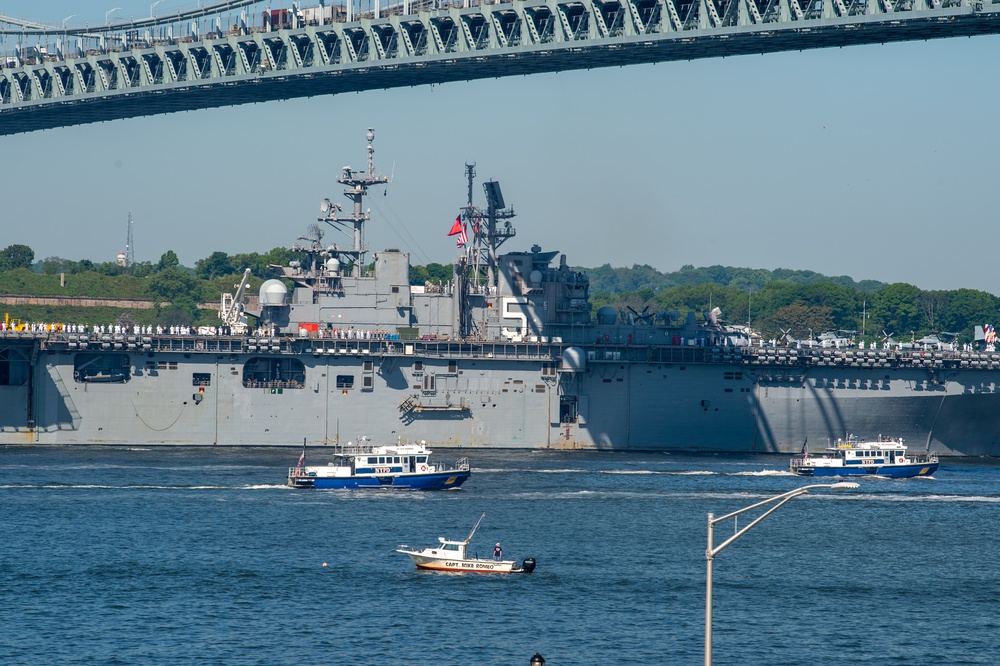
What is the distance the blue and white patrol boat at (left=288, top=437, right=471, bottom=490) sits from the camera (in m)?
54.9

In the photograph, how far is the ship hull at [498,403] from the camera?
217 feet

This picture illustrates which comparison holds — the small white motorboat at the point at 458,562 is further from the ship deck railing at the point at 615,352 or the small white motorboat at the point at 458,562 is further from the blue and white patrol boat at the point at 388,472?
the ship deck railing at the point at 615,352

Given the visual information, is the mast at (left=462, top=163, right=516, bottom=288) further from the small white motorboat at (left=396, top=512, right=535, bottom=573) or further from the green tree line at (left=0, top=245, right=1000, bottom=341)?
the green tree line at (left=0, top=245, right=1000, bottom=341)

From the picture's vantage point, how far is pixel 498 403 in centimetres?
6738

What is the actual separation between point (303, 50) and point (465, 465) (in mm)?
20565

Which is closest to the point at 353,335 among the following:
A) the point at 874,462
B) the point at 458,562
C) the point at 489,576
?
the point at 874,462

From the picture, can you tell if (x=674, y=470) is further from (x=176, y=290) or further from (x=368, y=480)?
(x=176, y=290)

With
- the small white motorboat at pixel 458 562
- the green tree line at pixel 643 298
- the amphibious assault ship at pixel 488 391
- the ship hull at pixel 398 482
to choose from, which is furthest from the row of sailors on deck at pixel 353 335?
the green tree line at pixel 643 298

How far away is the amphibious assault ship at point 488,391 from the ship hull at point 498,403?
67mm

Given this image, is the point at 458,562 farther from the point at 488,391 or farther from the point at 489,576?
the point at 488,391

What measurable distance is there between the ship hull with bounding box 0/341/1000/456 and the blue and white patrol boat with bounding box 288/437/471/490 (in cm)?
1030

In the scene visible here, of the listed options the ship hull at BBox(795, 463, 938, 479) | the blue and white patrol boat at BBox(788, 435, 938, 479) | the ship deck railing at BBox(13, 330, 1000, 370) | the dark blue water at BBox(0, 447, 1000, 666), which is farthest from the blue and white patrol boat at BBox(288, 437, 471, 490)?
the ship hull at BBox(795, 463, 938, 479)

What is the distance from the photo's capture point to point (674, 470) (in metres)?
60.0

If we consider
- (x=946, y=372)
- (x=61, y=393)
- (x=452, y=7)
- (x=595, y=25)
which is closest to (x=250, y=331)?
(x=61, y=393)
